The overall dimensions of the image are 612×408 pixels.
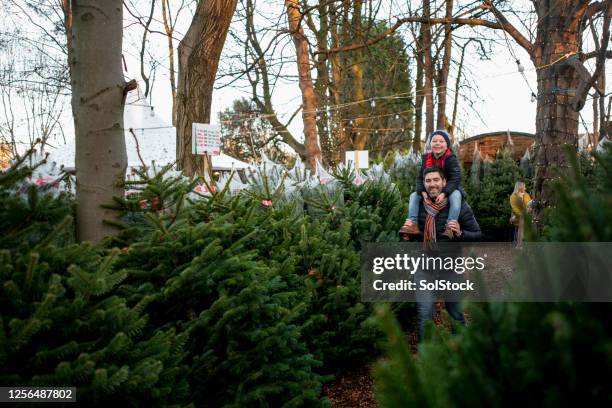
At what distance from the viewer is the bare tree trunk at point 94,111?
108 inches

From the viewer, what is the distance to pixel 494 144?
1403 centimetres

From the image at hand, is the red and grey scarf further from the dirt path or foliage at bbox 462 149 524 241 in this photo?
foliage at bbox 462 149 524 241

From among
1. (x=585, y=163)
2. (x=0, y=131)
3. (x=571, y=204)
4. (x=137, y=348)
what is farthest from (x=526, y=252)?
(x=0, y=131)

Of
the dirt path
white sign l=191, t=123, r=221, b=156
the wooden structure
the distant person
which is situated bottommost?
the dirt path

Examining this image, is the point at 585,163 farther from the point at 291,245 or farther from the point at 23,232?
the point at 23,232

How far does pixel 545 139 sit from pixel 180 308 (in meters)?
4.81

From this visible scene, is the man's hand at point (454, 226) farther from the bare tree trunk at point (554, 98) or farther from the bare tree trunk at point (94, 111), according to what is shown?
the bare tree trunk at point (94, 111)

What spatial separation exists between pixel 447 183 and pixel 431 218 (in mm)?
376

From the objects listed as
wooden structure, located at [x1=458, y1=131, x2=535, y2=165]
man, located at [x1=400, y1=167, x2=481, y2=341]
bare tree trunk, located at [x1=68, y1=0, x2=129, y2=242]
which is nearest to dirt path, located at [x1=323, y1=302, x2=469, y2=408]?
man, located at [x1=400, y1=167, x2=481, y2=341]

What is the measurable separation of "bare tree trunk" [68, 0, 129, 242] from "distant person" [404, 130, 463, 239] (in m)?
2.66

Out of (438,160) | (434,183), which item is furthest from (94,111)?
(438,160)

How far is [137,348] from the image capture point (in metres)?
1.97

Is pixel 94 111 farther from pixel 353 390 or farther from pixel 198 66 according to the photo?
pixel 198 66

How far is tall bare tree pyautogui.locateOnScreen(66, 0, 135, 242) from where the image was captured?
9.03 ft
